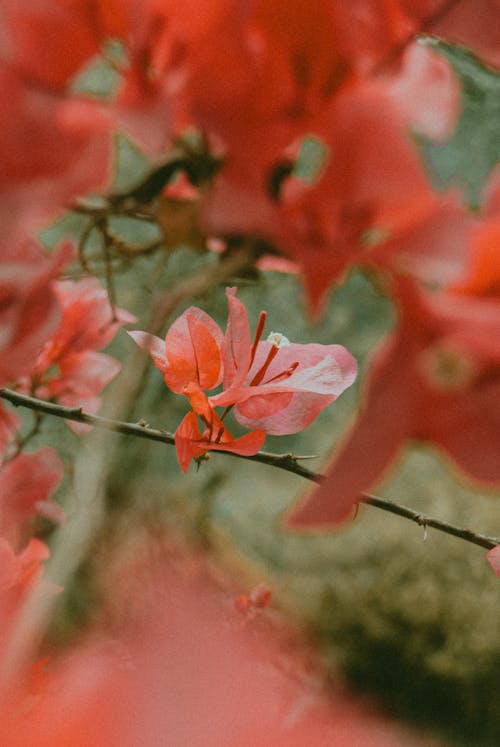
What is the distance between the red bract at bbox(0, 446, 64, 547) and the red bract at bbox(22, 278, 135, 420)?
0.14 ft

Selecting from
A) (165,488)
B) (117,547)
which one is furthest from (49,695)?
(165,488)

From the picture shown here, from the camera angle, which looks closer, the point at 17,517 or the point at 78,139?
the point at 78,139

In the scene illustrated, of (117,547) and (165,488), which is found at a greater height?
(165,488)

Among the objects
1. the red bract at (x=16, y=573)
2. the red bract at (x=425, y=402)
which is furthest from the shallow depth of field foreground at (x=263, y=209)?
the red bract at (x=16, y=573)

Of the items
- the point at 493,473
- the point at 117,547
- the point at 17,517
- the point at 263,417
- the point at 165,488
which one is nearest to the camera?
the point at 493,473

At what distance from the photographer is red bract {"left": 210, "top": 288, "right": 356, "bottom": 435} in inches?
10.2

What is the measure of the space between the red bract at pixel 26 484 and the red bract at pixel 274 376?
0.17 metres

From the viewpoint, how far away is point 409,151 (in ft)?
0.51

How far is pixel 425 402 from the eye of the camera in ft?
0.47

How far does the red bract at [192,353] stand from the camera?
284mm

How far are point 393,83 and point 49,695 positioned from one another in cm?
15

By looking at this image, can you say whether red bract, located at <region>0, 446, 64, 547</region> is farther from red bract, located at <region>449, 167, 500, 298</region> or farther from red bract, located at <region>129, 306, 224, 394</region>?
red bract, located at <region>449, 167, 500, 298</region>

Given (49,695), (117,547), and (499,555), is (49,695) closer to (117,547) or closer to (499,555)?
(499,555)

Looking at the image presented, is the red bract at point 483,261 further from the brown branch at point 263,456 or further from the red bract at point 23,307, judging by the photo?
the brown branch at point 263,456
